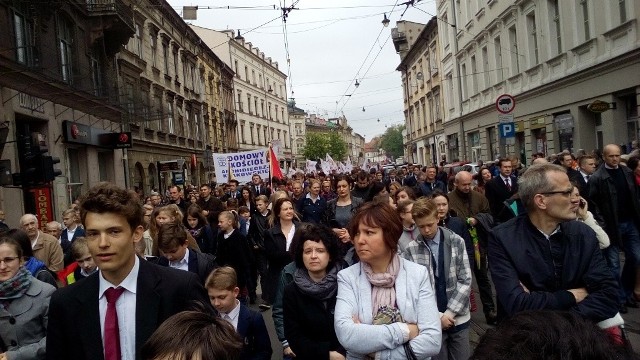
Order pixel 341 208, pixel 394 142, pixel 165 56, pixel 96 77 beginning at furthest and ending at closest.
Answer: pixel 394 142
pixel 165 56
pixel 96 77
pixel 341 208

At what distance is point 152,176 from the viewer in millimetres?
29750

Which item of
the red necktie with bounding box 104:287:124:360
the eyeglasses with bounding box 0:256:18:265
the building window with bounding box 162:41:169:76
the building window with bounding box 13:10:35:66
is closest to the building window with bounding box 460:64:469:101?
the building window with bounding box 162:41:169:76

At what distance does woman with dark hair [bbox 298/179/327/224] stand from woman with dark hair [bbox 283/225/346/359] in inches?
178

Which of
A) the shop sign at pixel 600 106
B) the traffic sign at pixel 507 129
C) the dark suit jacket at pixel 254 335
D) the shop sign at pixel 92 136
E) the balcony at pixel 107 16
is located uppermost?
the balcony at pixel 107 16

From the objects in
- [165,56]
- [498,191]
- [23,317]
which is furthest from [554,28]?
[23,317]

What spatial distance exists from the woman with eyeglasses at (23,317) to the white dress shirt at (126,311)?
1.38 m

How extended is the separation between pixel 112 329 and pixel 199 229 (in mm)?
6422

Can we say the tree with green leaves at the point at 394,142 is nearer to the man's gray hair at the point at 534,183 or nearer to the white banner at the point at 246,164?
the white banner at the point at 246,164

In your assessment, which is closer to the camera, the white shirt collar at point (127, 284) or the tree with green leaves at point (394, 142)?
the white shirt collar at point (127, 284)

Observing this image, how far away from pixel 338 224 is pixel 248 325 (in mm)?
3719

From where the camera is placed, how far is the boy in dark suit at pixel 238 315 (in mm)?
4129

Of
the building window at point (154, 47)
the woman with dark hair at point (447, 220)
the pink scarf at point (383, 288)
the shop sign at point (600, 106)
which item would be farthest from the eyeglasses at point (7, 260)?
the building window at point (154, 47)

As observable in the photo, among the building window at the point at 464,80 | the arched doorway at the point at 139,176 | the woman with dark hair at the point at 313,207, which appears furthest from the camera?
the building window at the point at 464,80

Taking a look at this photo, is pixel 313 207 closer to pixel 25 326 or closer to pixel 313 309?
pixel 313 309
